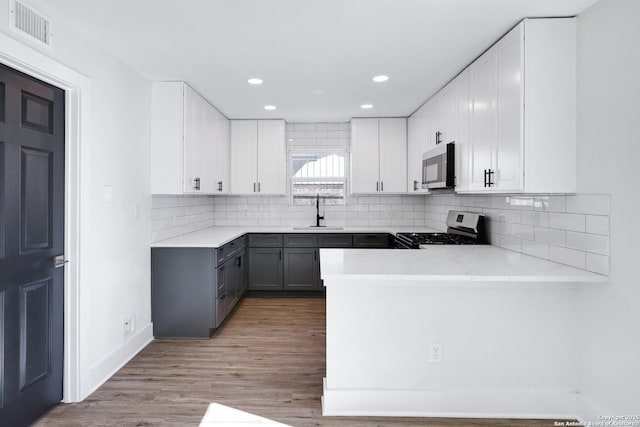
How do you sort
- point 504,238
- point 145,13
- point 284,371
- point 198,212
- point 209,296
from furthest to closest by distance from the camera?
point 198,212, point 209,296, point 504,238, point 284,371, point 145,13

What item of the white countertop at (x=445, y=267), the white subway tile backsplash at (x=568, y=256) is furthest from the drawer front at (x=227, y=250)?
the white subway tile backsplash at (x=568, y=256)

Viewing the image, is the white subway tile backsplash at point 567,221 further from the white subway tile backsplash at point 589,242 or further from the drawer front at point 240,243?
the drawer front at point 240,243

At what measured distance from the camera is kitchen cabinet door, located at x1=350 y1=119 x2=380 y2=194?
4.91 metres

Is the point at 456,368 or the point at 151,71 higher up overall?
the point at 151,71

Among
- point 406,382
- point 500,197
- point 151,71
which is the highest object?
point 151,71

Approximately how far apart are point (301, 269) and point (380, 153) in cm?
181

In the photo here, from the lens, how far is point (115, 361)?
2850 millimetres

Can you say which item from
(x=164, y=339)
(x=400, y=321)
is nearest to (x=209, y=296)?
(x=164, y=339)

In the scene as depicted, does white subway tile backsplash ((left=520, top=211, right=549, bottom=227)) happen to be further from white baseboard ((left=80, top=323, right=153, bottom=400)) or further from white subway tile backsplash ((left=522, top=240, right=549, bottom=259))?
white baseboard ((left=80, top=323, right=153, bottom=400))

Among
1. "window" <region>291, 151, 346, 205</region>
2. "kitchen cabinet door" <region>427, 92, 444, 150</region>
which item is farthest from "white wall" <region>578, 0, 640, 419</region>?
"window" <region>291, 151, 346, 205</region>

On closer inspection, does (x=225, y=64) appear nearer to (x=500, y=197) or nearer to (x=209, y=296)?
(x=209, y=296)

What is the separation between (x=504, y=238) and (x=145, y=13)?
299 centimetres

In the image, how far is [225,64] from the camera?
9.80ft

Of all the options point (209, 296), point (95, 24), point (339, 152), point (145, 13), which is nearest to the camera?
point (145, 13)
